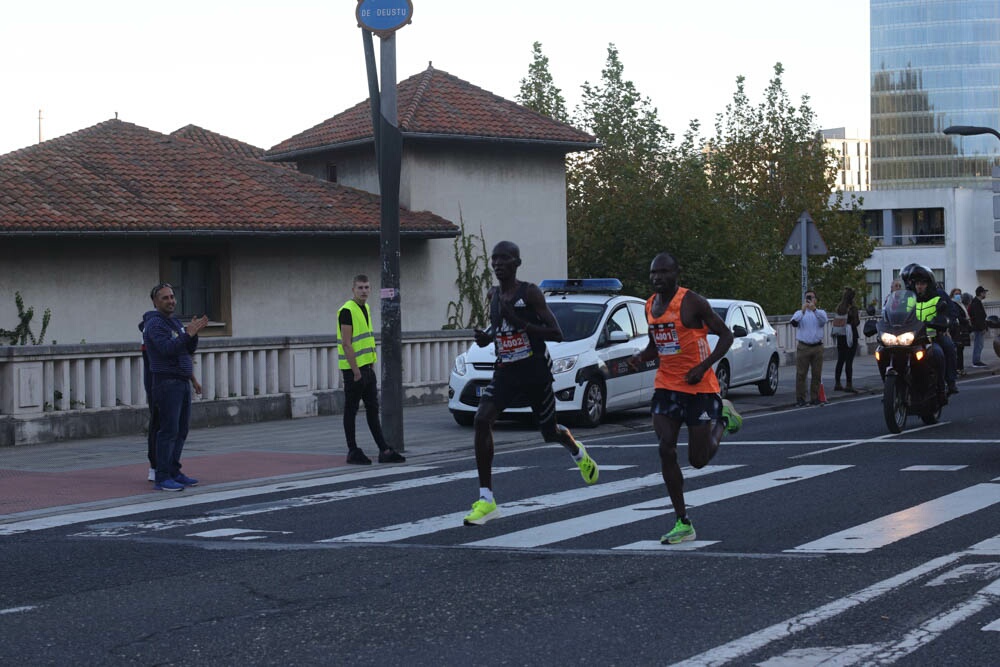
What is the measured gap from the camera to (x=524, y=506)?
34.2 ft

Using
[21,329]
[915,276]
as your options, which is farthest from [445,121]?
[915,276]

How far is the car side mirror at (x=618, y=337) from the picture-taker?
17.4 metres

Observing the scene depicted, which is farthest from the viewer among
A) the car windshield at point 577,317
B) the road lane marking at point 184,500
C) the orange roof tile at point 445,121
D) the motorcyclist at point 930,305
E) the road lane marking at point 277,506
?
the orange roof tile at point 445,121

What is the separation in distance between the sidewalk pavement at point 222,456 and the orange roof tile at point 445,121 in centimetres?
1150

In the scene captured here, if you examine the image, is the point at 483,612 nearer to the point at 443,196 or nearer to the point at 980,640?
the point at 980,640

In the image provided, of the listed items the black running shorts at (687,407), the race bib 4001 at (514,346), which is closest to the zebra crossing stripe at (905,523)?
the black running shorts at (687,407)

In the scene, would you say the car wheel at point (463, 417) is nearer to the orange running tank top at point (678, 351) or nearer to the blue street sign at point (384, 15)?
the blue street sign at point (384, 15)

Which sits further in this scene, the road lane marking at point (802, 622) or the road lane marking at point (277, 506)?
the road lane marking at point (277, 506)

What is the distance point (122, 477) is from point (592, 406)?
254 inches

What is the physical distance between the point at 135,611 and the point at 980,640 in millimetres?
3877

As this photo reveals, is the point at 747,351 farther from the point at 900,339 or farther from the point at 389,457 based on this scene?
the point at 389,457

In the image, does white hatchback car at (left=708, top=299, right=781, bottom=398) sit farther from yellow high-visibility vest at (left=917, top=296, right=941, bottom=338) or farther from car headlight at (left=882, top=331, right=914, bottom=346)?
car headlight at (left=882, top=331, right=914, bottom=346)

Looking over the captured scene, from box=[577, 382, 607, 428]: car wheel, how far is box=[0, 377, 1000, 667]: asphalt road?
4.73 m

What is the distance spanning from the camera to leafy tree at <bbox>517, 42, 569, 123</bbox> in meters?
62.4
